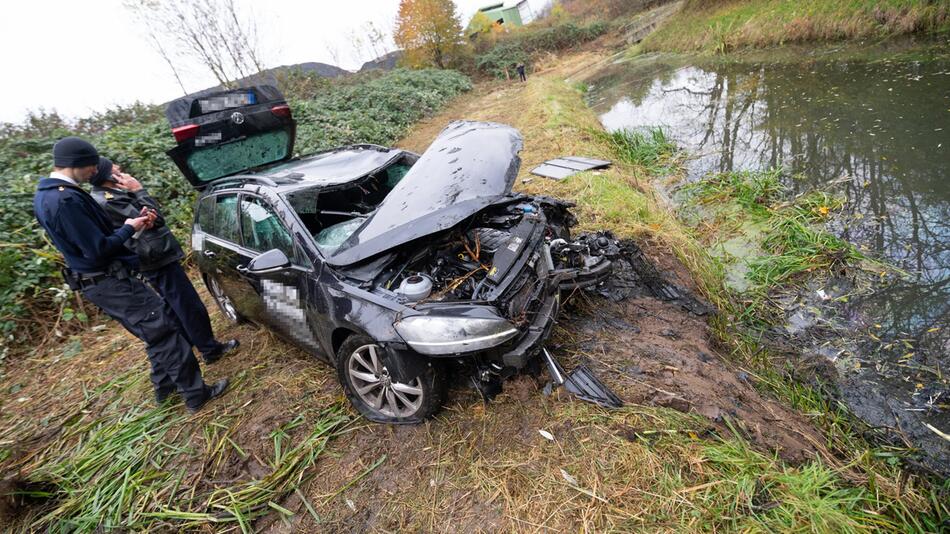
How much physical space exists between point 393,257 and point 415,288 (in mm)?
351

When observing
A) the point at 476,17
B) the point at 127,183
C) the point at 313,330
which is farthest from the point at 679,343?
the point at 476,17

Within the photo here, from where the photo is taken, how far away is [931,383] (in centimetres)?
260

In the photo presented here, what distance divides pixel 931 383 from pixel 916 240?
1943mm

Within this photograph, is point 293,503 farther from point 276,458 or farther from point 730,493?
point 730,493

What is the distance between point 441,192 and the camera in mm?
2818

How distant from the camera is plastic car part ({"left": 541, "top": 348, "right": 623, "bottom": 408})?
247 centimetres

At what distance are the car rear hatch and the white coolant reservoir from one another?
2629 millimetres

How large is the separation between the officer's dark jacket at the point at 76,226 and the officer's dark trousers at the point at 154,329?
170 millimetres

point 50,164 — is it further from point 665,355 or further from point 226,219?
point 665,355

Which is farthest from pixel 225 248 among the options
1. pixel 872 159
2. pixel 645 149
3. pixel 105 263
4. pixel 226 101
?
pixel 872 159

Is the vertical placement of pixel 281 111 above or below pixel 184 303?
above

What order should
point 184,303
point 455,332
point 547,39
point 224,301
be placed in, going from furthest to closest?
point 547,39
point 224,301
point 184,303
point 455,332

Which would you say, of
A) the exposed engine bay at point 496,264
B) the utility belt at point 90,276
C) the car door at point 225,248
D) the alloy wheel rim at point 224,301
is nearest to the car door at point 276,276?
the car door at point 225,248

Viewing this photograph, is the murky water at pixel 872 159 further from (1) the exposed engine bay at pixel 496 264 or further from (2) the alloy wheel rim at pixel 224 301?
(2) the alloy wheel rim at pixel 224 301
